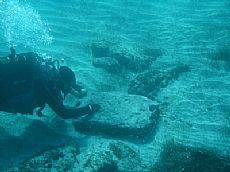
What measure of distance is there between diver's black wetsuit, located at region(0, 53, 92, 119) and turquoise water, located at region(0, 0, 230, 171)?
0.85 metres

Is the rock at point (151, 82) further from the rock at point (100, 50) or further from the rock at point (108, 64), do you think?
the rock at point (100, 50)

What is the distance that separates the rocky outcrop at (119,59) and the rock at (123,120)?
192cm

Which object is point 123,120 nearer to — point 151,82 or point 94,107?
point 94,107

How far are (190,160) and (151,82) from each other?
2.58m

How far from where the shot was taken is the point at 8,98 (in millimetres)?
5609

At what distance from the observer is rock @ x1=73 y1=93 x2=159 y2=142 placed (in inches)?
246

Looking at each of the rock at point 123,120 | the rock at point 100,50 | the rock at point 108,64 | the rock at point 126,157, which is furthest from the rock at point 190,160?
the rock at point 100,50

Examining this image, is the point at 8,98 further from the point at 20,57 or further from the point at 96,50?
the point at 96,50

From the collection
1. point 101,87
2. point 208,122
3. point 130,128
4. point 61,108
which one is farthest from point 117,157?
point 101,87

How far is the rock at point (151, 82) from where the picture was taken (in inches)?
302

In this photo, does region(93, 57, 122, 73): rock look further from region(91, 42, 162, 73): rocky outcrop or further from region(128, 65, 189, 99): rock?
region(128, 65, 189, 99): rock

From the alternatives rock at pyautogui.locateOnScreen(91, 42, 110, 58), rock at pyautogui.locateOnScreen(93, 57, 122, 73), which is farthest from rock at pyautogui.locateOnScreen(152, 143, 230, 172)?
rock at pyautogui.locateOnScreen(91, 42, 110, 58)

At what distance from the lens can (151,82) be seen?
25.4 feet

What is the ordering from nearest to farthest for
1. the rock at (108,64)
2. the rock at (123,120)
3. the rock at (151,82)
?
the rock at (123,120) < the rock at (151,82) < the rock at (108,64)
